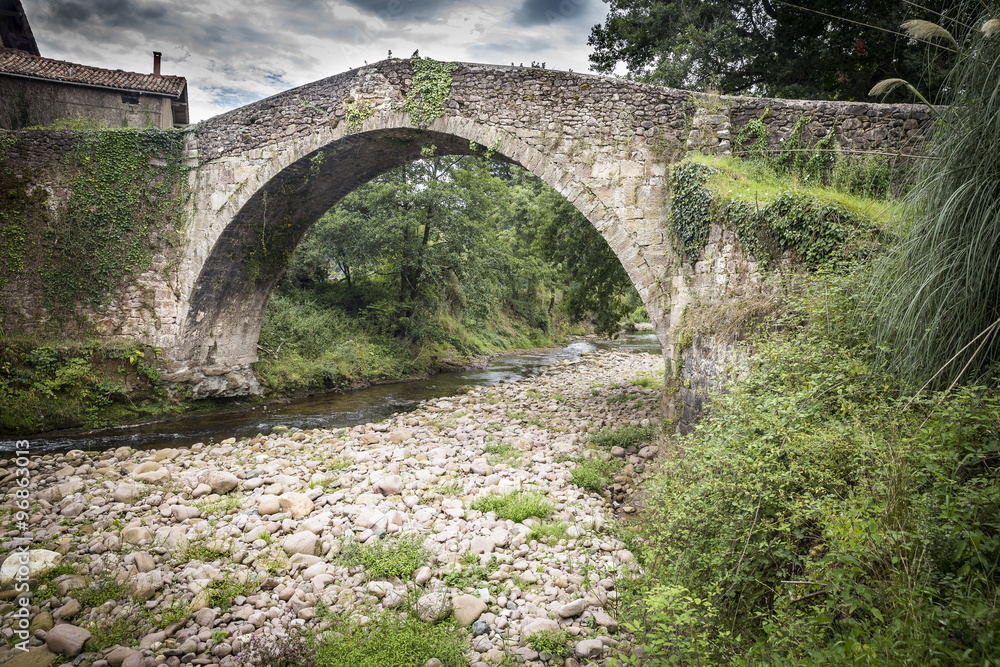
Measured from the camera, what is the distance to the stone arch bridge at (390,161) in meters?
6.04

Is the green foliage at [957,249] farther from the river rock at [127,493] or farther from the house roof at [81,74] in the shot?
the house roof at [81,74]

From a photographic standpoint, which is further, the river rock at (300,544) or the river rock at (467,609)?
the river rock at (300,544)

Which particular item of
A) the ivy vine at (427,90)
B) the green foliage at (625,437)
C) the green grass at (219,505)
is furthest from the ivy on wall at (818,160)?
the green grass at (219,505)

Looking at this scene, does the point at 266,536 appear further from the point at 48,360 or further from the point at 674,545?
the point at 48,360

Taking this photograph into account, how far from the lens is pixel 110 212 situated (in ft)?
28.9

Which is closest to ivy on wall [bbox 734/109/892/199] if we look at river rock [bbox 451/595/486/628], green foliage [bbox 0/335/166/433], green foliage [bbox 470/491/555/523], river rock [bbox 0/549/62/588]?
green foliage [bbox 470/491/555/523]

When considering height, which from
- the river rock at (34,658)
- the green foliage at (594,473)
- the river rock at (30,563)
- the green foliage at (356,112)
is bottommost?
the river rock at (34,658)

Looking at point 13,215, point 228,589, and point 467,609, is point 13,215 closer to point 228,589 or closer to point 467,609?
point 228,589

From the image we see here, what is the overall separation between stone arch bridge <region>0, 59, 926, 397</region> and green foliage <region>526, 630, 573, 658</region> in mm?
3455

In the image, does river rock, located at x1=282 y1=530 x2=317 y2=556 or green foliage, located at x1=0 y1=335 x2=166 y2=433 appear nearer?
river rock, located at x1=282 y1=530 x2=317 y2=556

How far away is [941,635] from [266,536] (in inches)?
167

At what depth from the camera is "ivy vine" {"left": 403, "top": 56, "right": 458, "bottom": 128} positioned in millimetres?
7355

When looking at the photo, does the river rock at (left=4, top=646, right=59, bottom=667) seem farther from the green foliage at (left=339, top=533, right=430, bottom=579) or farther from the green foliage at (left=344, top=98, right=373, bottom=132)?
the green foliage at (left=344, top=98, right=373, bottom=132)
